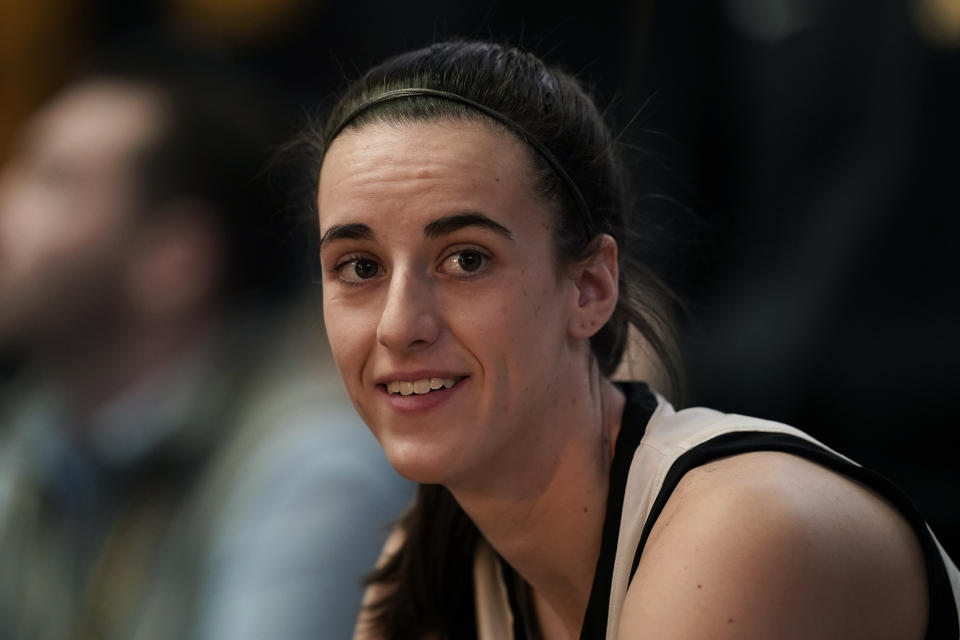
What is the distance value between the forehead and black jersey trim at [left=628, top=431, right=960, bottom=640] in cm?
36

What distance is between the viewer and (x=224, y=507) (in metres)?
2.24

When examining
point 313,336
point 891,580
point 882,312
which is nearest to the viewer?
point 891,580

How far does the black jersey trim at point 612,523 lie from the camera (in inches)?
52.4

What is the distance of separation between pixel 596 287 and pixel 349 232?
31 cm

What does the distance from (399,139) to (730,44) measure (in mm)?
1216

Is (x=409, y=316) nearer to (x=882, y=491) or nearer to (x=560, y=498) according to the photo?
(x=560, y=498)

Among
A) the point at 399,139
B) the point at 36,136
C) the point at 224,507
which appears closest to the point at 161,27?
the point at 36,136

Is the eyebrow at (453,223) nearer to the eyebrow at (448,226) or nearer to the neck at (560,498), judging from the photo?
the eyebrow at (448,226)

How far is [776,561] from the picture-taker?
1.09 metres

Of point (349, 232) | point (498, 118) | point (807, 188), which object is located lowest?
point (349, 232)

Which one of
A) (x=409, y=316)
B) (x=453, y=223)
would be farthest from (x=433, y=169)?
(x=409, y=316)

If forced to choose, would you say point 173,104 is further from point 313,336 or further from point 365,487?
point 365,487

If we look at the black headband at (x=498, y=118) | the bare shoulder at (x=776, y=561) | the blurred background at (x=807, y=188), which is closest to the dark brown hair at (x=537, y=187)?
the black headband at (x=498, y=118)

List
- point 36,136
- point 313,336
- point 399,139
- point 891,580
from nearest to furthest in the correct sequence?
point 891,580 → point 399,139 → point 313,336 → point 36,136
